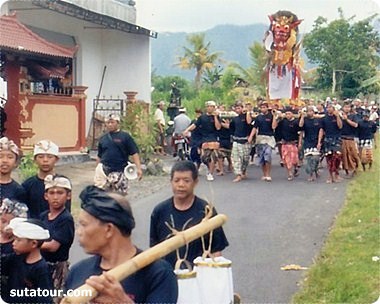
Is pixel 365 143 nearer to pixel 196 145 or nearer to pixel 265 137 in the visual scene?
pixel 265 137

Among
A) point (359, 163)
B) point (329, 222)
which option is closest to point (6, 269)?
point (329, 222)

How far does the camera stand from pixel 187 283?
3318 mm

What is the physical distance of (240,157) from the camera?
12.7 metres

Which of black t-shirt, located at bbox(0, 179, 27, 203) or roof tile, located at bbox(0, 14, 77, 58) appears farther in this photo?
roof tile, located at bbox(0, 14, 77, 58)

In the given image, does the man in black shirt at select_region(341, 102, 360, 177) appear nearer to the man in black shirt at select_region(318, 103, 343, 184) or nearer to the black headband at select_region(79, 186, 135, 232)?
the man in black shirt at select_region(318, 103, 343, 184)

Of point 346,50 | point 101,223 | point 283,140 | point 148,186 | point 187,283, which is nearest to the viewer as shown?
point 101,223

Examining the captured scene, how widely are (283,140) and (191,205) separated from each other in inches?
343

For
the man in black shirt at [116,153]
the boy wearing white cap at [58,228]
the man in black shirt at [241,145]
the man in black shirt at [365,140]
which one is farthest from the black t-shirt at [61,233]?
the man in black shirt at [365,140]

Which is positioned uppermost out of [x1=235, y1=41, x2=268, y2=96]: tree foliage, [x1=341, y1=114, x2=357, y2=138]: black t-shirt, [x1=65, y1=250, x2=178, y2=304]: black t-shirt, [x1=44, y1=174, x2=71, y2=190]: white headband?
[x1=235, y1=41, x2=268, y2=96]: tree foliage

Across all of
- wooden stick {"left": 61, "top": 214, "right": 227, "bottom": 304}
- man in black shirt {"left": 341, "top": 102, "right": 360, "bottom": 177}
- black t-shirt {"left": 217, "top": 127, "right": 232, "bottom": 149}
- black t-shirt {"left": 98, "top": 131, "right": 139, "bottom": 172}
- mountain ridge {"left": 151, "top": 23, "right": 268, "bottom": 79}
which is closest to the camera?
wooden stick {"left": 61, "top": 214, "right": 227, "bottom": 304}

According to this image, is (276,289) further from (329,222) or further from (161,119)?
(161,119)

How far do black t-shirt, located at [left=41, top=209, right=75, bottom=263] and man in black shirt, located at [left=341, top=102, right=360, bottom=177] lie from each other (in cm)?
894

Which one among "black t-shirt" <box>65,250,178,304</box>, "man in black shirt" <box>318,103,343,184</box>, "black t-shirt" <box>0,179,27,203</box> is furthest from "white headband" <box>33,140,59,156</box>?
"man in black shirt" <box>318,103,343,184</box>

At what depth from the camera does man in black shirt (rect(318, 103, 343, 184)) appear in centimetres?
1249
